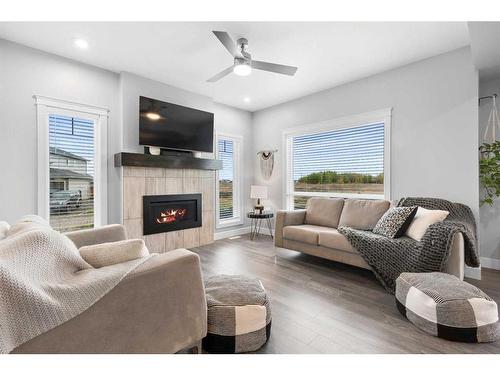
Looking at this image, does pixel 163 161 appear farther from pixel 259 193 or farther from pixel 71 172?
pixel 259 193

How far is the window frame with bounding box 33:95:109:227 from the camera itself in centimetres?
295

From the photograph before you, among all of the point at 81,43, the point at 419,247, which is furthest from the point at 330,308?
the point at 81,43

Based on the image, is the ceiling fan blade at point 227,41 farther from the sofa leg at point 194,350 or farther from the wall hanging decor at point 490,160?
the wall hanging decor at point 490,160

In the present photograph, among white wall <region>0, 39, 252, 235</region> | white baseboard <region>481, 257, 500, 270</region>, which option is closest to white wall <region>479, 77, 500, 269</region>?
white baseboard <region>481, 257, 500, 270</region>

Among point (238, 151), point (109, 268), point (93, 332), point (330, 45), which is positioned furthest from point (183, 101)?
point (93, 332)

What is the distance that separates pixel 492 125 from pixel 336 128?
1.91 metres

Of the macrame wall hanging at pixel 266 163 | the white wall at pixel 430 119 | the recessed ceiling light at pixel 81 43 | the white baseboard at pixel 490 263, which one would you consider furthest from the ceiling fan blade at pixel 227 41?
the white baseboard at pixel 490 263

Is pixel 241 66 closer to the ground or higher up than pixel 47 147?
higher up

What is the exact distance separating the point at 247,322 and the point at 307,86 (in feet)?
12.1

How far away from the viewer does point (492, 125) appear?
3090 mm

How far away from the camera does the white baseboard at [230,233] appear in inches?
189

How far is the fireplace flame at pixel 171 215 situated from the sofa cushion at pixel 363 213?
Answer: 2502 mm

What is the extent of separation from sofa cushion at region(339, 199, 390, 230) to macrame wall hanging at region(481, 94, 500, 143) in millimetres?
1439

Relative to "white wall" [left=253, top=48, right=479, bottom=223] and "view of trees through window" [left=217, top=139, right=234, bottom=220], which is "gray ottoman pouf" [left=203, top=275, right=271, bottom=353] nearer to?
"white wall" [left=253, top=48, right=479, bottom=223]
